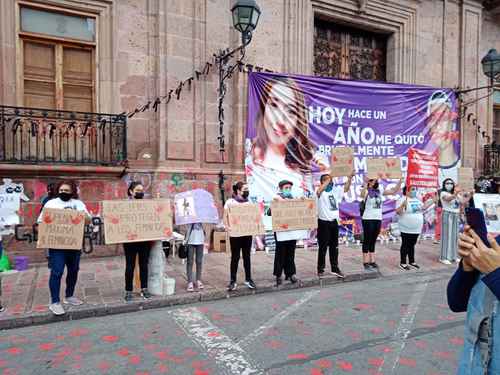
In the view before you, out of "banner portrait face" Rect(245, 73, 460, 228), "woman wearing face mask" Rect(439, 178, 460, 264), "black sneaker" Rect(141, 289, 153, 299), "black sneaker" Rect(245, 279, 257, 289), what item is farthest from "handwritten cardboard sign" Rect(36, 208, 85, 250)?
"woman wearing face mask" Rect(439, 178, 460, 264)

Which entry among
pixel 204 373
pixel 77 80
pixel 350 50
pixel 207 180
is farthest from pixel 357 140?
pixel 204 373

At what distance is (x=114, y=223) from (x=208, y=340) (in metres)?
2.25

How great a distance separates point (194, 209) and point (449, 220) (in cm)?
584

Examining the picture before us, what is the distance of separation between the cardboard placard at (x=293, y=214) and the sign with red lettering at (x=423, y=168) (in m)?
5.46

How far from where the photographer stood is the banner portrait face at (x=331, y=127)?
9.73 metres

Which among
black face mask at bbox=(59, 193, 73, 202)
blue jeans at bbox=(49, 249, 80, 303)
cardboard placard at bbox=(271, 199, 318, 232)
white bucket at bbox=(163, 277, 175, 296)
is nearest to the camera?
blue jeans at bbox=(49, 249, 80, 303)

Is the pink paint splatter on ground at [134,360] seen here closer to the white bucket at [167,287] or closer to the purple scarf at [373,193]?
the white bucket at [167,287]

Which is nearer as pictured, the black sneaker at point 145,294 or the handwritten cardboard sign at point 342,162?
the black sneaker at point 145,294

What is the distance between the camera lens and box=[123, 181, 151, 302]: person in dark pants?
18.8ft

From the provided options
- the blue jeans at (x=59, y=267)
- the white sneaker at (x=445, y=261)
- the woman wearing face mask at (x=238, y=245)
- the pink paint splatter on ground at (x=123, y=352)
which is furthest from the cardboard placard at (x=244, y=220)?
the white sneaker at (x=445, y=261)

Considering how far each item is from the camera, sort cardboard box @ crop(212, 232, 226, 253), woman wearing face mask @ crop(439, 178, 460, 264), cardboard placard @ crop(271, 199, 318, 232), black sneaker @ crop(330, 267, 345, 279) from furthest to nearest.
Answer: cardboard box @ crop(212, 232, 226, 253), woman wearing face mask @ crop(439, 178, 460, 264), black sneaker @ crop(330, 267, 345, 279), cardboard placard @ crop(271, 199, 318, 232)

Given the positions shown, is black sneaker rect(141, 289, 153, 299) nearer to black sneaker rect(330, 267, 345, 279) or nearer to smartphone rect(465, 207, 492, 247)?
black sneaker rect(330, 267, 345, 279)

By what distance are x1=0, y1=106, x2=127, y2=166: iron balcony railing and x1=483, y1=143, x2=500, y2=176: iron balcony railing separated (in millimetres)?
12229

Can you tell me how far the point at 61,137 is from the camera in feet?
26.9
